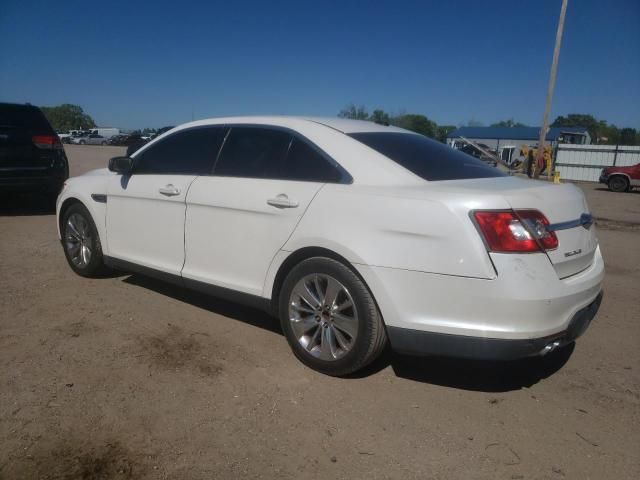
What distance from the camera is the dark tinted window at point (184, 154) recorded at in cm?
406

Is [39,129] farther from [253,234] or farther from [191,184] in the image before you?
[253,234]

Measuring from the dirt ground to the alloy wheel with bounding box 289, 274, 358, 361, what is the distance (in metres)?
0.21

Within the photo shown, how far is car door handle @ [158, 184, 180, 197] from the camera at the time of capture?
4062 millimetres

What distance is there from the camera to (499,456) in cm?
254

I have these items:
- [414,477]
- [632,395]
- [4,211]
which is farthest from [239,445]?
[4,211]

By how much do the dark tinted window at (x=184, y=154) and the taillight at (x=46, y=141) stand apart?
15.5ft

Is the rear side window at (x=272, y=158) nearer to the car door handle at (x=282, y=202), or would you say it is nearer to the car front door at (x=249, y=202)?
the car front door at (x=249, y=202)

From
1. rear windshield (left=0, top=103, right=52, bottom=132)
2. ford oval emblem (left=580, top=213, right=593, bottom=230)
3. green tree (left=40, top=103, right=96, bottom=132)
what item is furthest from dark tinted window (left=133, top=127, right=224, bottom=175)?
green tree (left=40, top=103, right=96, bottom=132)

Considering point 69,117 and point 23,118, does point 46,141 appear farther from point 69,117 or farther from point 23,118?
point 69,117

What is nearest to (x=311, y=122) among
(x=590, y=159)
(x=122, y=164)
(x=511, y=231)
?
(x=511, y=231)

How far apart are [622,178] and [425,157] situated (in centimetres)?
2074

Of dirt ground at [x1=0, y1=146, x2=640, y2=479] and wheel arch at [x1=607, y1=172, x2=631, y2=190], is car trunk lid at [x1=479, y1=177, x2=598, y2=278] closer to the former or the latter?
dirt ground at [x1=0, y1=146, x2=640, y2=479]

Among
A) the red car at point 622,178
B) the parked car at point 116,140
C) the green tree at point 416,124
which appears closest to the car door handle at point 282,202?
the red car at point 622,178

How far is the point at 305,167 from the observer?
3.44 m
